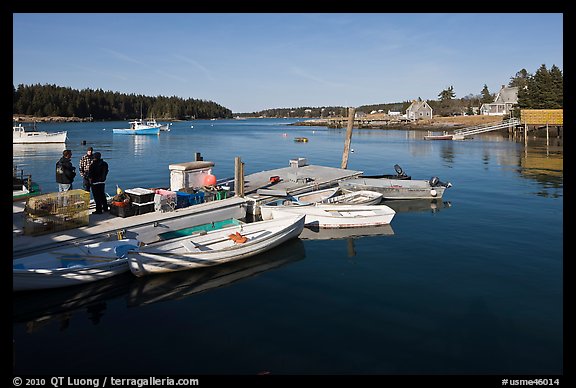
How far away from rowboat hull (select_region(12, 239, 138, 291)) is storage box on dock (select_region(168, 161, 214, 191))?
18.2 ft

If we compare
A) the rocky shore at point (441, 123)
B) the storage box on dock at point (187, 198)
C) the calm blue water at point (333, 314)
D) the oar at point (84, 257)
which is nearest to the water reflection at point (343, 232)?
the calm blue water at point (333, 314)

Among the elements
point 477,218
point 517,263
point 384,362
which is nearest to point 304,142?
point 477,218

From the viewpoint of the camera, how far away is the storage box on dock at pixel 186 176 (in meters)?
17.9

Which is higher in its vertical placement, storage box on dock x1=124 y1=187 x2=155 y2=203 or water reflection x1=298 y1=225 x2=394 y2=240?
storage box on dock x1=124 y1=187 x2=155 y2=203

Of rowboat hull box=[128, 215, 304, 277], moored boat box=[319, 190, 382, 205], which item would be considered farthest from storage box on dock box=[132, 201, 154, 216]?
moored boat box=[319, 190, 382, 205]

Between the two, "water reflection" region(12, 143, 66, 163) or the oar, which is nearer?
the oar

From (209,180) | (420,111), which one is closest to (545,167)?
(209,180)

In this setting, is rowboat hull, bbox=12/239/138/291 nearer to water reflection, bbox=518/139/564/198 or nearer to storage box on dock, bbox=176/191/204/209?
storage box on dock, bbox=176/191/204/209

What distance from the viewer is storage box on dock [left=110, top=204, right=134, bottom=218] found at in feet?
47.5

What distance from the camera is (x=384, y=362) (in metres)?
7.94

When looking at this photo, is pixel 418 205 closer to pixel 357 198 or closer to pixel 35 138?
pixel 357 198
